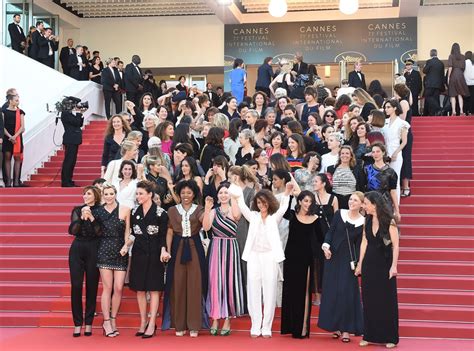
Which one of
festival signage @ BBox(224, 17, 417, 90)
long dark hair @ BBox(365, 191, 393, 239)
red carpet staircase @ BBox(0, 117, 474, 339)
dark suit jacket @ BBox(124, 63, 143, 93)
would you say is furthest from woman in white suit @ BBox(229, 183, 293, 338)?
festival signage @ BBox(224, 17, 417, 90)

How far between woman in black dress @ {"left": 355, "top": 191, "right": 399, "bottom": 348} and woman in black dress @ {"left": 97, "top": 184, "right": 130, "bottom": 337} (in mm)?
2770

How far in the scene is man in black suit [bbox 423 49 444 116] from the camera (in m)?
16.9

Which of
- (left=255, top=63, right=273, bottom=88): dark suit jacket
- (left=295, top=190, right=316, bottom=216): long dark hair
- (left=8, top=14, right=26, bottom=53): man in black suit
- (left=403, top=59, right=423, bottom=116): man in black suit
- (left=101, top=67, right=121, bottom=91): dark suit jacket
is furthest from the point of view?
(left=8, top=14, right=26, bottom=53): man in black suit

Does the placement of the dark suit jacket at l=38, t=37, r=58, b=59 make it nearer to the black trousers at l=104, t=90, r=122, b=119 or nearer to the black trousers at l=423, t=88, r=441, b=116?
the black trousers at l=104, t=90, r=122, b=119

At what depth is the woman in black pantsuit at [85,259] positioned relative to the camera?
26.5 feet

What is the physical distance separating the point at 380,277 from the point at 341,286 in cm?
49

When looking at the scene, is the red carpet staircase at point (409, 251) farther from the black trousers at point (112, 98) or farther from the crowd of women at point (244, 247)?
the black trousers at point (112, 98)

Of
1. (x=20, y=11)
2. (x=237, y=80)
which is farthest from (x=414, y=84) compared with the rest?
(x=20, y=11)

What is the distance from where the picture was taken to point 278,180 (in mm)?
8656

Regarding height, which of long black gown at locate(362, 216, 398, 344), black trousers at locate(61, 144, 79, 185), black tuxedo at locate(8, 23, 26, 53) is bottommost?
long black gown at locate(362, 216, 398, 344)

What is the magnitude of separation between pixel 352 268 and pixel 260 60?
17.6m

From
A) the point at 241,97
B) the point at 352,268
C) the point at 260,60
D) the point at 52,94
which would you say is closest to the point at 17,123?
the point at 52,94

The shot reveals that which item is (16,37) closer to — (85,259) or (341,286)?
(85,259)

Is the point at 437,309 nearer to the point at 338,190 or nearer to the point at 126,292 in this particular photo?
the point at 338,190
